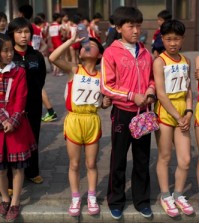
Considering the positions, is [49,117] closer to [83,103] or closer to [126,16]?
[83,103]

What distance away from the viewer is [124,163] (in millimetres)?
4141

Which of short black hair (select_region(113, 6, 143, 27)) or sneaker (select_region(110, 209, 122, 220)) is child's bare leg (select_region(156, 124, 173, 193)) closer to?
sneaker (select_region(110, 209, 122, 220))

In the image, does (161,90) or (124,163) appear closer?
(161,90)

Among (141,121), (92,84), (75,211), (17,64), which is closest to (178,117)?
(141,121)

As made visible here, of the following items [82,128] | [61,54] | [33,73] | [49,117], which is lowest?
[49,117]

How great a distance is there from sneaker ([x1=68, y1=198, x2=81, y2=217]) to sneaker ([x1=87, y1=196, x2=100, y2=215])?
0.10 meters

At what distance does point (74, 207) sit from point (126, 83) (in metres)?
1.26

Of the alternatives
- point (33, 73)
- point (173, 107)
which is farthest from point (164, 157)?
point (33, 73)

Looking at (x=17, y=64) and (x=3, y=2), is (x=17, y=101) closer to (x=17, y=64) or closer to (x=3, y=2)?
(x=17, y=64)

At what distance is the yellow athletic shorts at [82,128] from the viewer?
413 centimetres

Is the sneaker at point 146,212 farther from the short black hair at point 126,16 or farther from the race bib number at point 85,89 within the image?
the short black hair at point 126,16

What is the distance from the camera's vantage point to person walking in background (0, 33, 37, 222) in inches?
157

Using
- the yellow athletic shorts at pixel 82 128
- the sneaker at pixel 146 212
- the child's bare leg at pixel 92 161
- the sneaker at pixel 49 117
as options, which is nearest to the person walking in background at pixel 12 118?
the yellow athletic shorts at pixel 82 128

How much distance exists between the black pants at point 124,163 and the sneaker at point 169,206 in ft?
0.51
